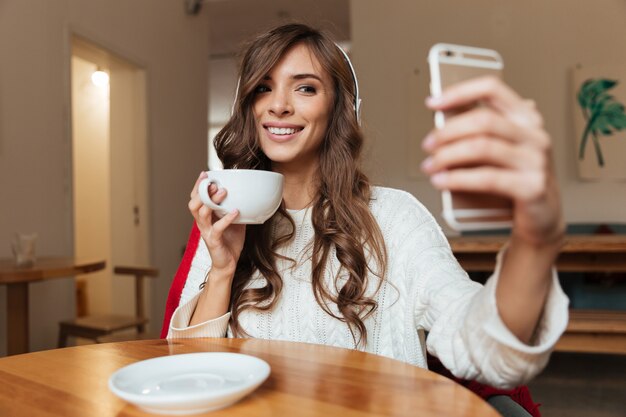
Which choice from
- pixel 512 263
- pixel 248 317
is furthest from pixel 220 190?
pixel 512 263

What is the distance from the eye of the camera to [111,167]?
14.4 feet

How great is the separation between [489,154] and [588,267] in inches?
115

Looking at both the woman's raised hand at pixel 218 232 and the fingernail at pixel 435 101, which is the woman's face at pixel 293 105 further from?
the fingernail at pixel 435 101

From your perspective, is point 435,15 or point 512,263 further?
point 435,15

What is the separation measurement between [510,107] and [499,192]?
79 mm

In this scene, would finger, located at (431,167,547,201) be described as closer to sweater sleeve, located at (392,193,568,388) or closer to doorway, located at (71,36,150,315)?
sweater sleeve, located at (392,193,568,388)

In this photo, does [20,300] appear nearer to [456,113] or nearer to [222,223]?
[222,223]

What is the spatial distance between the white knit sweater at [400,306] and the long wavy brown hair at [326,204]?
0.02 metres

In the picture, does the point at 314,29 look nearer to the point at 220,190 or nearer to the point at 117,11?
the point at 220,190

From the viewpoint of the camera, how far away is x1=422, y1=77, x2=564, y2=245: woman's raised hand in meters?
0.48

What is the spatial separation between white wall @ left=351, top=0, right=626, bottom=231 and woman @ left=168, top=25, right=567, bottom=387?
2.74 m

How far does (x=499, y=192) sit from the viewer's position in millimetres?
490

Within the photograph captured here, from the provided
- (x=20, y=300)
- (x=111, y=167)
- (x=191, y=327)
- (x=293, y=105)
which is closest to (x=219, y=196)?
(x=191, y=327)

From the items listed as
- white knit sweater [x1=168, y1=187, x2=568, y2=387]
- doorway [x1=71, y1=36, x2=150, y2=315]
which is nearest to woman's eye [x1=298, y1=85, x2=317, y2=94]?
white knit sweater [x1=168, y1=187, x2=568, y2=387]
